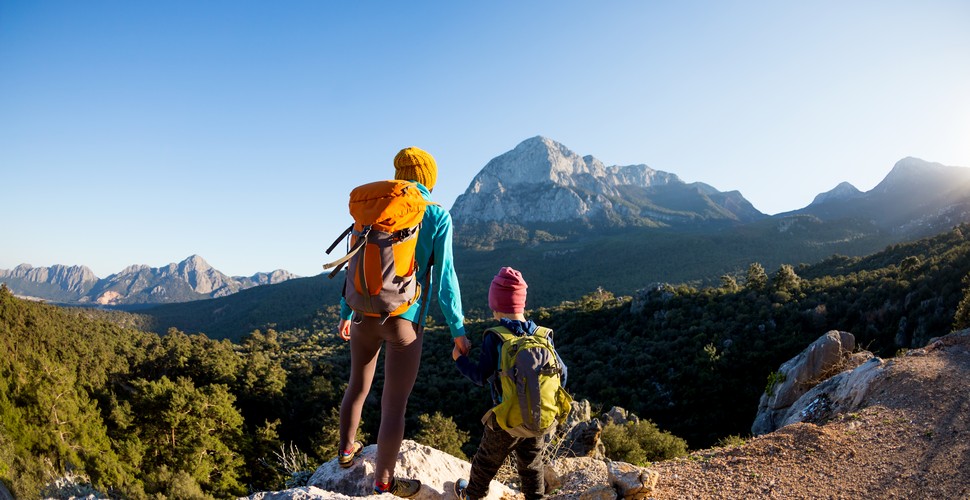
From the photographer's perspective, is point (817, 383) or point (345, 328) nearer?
point (345, 328)

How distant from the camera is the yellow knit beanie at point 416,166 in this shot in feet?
9.37

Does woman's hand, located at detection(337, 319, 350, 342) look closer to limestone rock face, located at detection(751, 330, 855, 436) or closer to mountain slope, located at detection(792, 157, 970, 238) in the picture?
limestone rock face, located at detection(751, 330, 855, 436)

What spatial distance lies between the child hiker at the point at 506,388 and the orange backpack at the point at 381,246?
1.65 feet

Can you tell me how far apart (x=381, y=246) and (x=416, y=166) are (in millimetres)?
694

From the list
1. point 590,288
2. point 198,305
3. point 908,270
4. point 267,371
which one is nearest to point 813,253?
point 590,288

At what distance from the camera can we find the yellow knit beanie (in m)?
2.86

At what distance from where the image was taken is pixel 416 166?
9.37 feet

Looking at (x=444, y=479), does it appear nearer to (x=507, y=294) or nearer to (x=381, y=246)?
(x=507, y=294)

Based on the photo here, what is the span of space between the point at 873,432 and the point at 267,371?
87.4 feet

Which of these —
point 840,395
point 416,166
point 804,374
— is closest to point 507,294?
point 416,166

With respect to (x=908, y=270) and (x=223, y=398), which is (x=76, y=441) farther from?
(x=908, y=270)

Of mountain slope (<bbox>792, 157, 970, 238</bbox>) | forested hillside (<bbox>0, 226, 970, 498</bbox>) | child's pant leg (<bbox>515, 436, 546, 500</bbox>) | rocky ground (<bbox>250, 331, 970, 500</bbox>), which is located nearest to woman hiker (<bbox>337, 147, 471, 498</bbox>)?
rocky ground (<bbox>250, 331, 970, 500</bbox>)

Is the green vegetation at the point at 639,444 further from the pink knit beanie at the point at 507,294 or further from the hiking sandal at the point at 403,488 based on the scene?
the pink knit beanie at the point at 507,294

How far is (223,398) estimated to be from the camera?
1833cm
